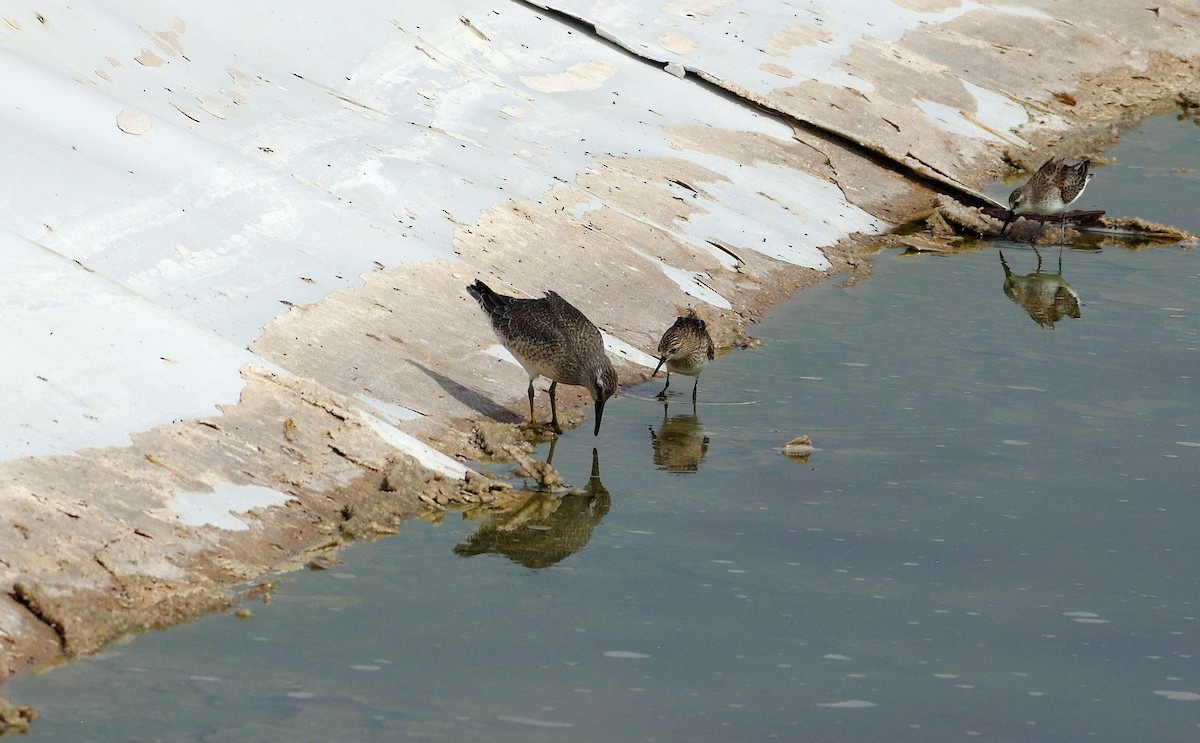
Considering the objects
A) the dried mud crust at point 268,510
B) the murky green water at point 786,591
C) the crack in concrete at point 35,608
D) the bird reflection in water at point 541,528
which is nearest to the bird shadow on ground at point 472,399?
the dried mud crust at point 268,510

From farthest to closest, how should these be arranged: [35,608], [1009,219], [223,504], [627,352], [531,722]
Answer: [1009,219], [627,352], [223,504], [35,608], [531,722]

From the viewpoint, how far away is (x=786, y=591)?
30.7ft

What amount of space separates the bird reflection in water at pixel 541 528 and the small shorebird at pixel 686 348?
73.3 inches

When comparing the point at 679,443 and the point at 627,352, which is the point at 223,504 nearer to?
the point at 679,443

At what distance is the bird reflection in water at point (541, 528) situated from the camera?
9.87 m

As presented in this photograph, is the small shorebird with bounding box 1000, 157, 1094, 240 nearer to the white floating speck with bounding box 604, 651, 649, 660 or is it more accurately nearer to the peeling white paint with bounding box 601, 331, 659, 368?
the peeling white paint with bounding box 601, 331, 659, 368

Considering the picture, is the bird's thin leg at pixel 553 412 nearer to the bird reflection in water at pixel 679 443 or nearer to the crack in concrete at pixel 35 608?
the bird reflection in water at pixel 679 443

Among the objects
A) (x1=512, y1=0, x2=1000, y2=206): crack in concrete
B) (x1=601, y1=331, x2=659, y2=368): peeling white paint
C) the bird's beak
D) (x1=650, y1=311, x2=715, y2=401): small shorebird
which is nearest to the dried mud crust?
(x1=601, y1=331, x2=659, y2=368): peeling white paint

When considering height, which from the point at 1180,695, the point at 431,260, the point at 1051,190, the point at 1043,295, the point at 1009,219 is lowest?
the point at 1180,695

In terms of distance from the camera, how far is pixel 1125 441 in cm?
1200

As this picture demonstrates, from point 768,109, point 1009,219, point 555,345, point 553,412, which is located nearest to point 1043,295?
point 1009,219

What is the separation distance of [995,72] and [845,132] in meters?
4.89

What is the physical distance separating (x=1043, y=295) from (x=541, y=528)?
26.2ft

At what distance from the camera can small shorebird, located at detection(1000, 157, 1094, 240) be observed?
1777 centimetres
